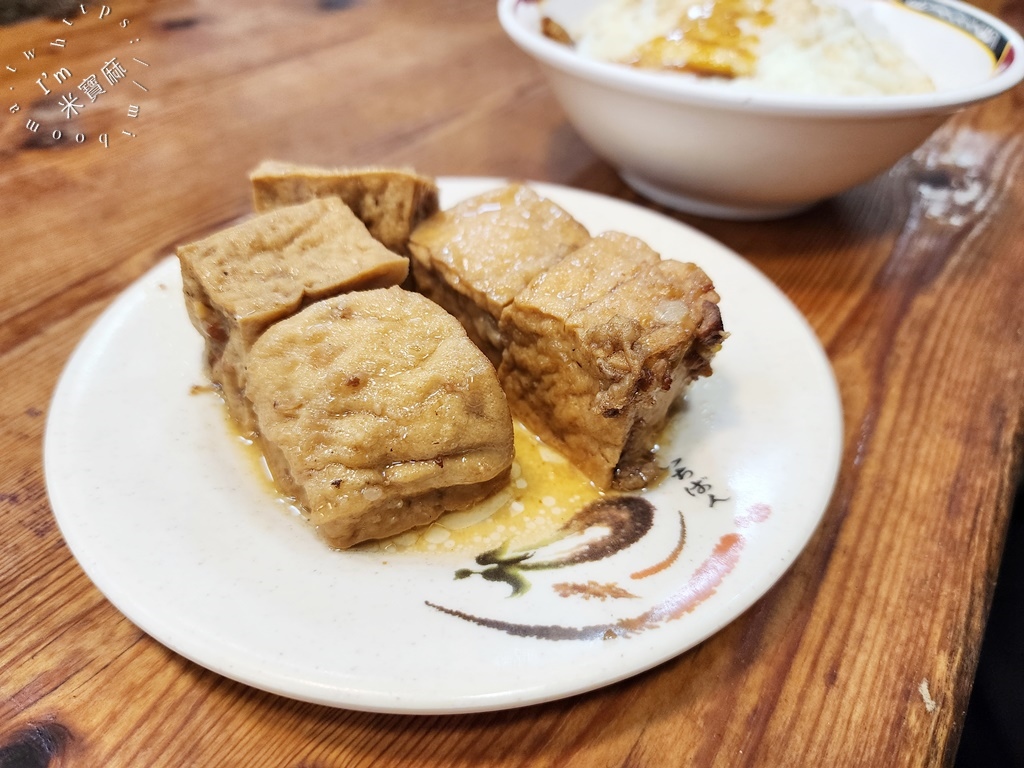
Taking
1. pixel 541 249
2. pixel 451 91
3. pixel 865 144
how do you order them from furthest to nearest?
pixel 451 91
pixel 865 144
pixel 541 249

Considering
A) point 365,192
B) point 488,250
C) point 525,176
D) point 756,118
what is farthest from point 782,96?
point 365,192

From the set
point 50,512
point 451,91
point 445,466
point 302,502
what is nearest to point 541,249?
point 445,466

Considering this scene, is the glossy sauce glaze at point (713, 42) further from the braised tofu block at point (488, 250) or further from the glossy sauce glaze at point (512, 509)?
the glossy sauce glaze at point (512, 509)

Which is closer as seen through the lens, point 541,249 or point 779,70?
point 541,249

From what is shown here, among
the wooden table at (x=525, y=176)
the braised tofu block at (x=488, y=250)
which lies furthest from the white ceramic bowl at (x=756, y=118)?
the braised tofu block at (x=488, y=250)

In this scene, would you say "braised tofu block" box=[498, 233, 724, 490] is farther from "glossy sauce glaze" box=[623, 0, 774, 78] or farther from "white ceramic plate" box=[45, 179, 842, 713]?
"glossy sauce glaze" box=[623, 0, 774, 78]

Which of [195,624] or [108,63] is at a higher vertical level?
[108,63]

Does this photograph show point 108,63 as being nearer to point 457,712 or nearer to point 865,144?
point 457,712
